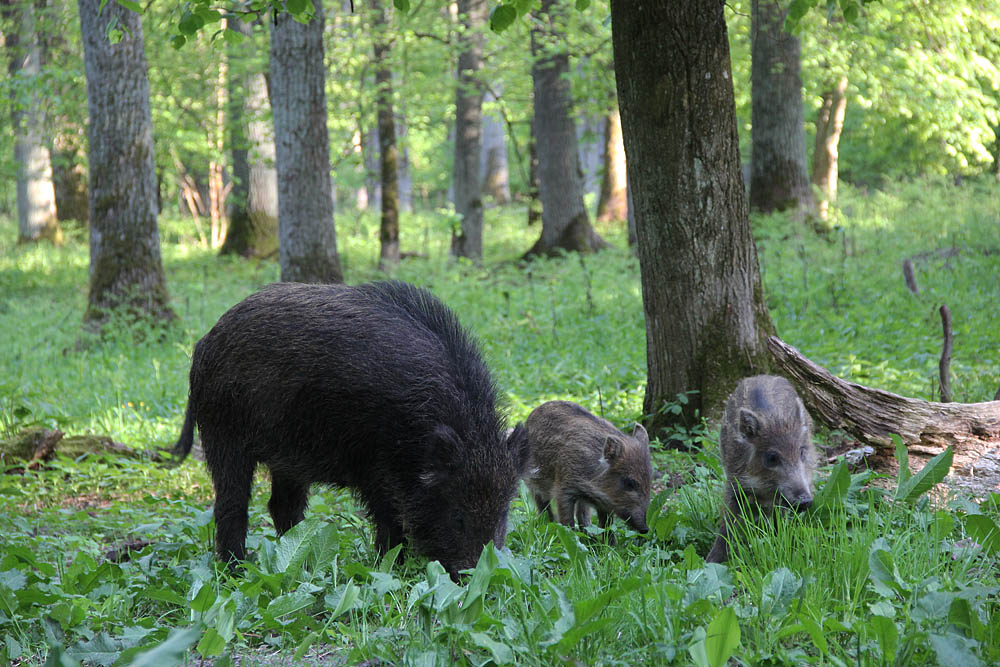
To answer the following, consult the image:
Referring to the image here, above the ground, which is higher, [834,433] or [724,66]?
[724,66]

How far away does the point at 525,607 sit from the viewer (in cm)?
299

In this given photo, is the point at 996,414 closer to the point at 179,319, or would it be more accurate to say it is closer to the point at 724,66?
the point at 724,66

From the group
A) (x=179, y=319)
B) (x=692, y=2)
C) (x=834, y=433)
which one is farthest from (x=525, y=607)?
(x=179, y=319)

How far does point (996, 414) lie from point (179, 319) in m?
9.69

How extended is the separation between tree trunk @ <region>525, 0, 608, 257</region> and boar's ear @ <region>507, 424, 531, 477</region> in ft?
40.1

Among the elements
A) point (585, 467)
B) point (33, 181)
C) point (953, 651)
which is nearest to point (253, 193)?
point (33, 181)

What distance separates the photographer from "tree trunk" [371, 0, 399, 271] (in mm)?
15961

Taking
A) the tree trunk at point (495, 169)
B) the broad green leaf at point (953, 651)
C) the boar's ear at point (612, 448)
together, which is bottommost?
the broad green leaf at point (953, 651)

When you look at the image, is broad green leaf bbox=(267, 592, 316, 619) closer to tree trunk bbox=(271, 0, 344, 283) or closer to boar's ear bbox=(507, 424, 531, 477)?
boar's ear bbox=(507, 424, 531, 477)

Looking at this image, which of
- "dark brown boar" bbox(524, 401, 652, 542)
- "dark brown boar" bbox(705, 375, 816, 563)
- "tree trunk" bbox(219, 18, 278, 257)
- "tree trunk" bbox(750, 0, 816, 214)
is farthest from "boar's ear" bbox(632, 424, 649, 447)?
"tree trunk" bbox(219, 18, 278, 257)

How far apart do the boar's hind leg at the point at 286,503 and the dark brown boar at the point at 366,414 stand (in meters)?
0.04

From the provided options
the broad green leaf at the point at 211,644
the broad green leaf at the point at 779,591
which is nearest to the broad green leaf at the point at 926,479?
the broad green leaf at the point at 779,591

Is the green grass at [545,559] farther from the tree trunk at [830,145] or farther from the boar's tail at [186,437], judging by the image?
the tree trunk at [830,145]

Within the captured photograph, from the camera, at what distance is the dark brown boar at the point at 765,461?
3.94 m
